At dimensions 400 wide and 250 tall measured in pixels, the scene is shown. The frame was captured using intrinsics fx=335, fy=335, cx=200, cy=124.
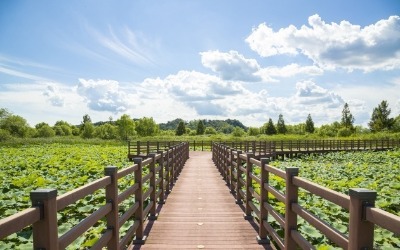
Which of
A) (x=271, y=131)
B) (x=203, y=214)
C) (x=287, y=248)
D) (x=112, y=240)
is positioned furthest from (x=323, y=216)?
(x=271, y=131)

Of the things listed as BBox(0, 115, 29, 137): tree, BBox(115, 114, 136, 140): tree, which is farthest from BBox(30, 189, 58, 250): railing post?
BBox(115, 114, 136, 140): tree

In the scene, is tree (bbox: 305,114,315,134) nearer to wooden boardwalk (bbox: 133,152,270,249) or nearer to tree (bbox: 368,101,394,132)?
tree (bbox: 368,101,394,132)

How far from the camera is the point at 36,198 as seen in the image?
2.12 metres

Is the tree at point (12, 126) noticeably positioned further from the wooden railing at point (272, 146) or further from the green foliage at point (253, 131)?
the green foliage at point (253, 131)

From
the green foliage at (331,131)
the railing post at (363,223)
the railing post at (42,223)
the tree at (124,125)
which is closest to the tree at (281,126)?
the green foliage at (331,131)

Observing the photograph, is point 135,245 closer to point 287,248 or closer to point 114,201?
point 114,201

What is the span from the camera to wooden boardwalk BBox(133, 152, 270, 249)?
503 centimetres

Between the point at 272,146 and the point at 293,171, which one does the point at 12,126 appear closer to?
the point at 272,146

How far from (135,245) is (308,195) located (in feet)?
14.0

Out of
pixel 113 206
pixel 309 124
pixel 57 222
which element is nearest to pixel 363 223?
pixel 57 222

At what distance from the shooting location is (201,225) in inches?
239

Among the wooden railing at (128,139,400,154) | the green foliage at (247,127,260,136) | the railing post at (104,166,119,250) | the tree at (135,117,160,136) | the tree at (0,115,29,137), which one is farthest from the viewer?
the green foliage at (247,127,260,136)

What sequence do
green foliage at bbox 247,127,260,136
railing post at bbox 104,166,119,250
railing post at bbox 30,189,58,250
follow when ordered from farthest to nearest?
green foliage at bbox 247,127,260,136
railing post at bbox 104,166,119,250
railing post at bbox 30,189,58,250

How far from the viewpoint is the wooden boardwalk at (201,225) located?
16.5 feet
